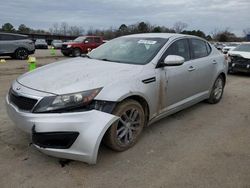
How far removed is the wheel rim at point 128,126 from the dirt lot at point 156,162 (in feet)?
0.57

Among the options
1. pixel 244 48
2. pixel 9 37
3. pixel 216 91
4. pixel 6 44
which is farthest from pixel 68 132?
pixel 9 37

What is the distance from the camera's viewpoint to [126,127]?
154 inches

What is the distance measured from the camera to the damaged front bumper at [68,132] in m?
3.19

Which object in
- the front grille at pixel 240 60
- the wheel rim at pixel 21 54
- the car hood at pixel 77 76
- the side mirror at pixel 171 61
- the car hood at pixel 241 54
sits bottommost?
the wheel rim at pixel 21 54

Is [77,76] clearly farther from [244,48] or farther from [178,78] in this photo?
[244,48]

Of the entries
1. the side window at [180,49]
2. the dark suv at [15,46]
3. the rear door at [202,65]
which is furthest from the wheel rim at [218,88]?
the dark suv at [15,46]

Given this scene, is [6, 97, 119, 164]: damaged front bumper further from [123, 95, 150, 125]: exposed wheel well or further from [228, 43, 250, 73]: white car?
[228, 43, 250, 73]: white car

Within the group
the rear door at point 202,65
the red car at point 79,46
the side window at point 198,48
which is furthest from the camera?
the red car at point 79,46

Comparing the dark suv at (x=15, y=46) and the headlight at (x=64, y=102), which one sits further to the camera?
the dark suv at (x=15, y=46)

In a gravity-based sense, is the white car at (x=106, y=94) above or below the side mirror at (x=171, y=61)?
below

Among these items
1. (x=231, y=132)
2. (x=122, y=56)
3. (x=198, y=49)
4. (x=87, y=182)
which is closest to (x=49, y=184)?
(x=87, y=182)

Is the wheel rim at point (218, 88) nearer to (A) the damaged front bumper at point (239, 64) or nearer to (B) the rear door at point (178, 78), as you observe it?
(B) the rear door at point (178, 78)

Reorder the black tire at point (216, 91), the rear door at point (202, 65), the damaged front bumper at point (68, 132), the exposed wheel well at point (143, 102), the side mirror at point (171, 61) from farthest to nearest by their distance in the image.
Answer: the black tire at point (216, 91), the rear door at point (202, 65), the side mirror at point (171, 61), the exposed wheel well at point (143, 102), the damaged front bumper at point (68, 132)

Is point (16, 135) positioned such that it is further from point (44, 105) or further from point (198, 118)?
point (198, 118)
